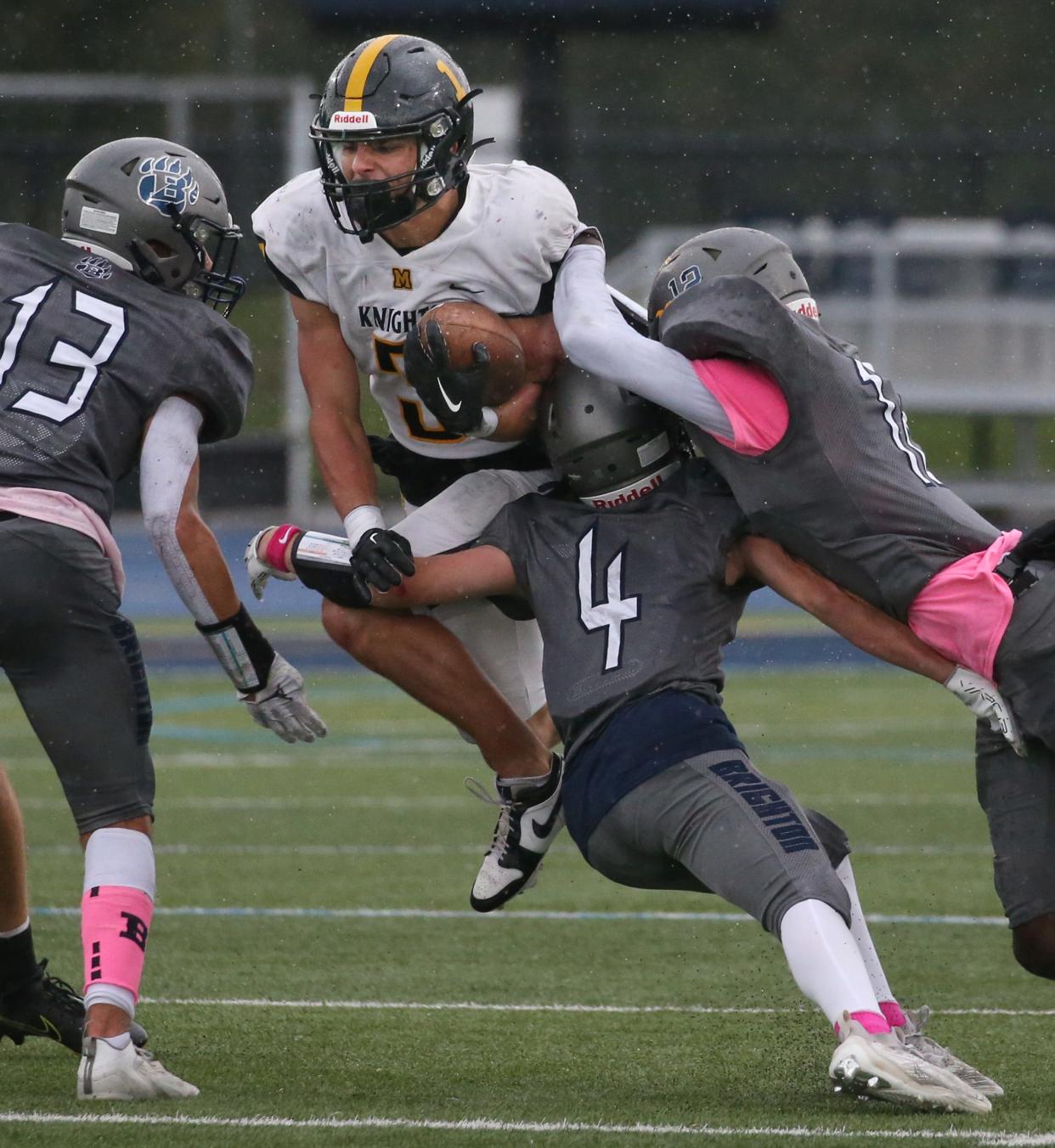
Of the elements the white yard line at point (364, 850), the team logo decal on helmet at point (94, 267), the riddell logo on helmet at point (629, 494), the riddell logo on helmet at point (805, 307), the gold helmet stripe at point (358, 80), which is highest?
the gold helmet stripe at point (358, 80)

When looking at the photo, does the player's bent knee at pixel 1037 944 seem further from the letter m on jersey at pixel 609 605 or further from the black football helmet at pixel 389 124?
the black football helmet at pixel 389 124

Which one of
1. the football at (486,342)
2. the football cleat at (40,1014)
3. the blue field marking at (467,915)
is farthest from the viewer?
the blue field marking at (467,915)

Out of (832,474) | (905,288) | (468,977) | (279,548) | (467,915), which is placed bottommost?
(905,288)

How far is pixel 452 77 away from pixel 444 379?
66 centimetres

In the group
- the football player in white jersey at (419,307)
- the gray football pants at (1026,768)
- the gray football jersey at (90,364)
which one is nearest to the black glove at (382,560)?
the football player in white jersey at (419,307)

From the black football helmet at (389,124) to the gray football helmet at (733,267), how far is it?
0.49 m

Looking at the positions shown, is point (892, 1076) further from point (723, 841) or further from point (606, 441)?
point (606, 441)

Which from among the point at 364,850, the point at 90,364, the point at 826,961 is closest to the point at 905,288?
the point at 364,850

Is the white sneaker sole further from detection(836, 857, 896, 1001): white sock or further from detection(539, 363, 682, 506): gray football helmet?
detection(539, 363, 682, 506): gray football helmet

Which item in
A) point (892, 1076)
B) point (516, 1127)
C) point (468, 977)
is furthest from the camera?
point (468, 977)

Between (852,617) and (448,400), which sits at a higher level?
(448,400)

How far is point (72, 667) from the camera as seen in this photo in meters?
3.54

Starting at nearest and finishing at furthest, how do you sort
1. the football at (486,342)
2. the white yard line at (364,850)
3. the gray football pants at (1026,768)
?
the gray football pants at (1026,768), the football at (486,342), the white yard line at (364,850)

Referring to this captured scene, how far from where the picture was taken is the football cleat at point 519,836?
4297 mm
